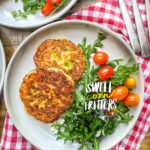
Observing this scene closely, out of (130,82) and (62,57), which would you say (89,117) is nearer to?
(130,82)

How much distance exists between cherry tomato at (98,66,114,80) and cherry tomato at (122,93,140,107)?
0.96 feet

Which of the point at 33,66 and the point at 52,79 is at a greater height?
the point at 33,66

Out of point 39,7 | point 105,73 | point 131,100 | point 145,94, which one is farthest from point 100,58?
point 39,7

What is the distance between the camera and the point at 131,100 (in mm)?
2260

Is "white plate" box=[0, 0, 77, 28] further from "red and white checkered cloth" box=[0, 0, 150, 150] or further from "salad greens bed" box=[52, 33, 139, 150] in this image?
"salad greens bed" box=[52, 33, 139, 150]

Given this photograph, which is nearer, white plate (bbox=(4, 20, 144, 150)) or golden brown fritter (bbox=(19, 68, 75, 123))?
golden brown fritter (bbox=(19, 68, 75, 123))

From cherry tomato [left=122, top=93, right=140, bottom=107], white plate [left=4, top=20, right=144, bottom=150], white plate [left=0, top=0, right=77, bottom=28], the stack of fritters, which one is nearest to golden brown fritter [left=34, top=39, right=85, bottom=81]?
the stack of fritters

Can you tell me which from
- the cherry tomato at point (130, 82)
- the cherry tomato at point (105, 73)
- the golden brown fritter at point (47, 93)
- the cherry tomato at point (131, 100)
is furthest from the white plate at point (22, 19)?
the cherry tomato at point (131, 100)

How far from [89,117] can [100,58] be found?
0.61 m

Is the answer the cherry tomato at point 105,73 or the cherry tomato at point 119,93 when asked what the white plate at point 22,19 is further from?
the cherry tomato at point 119,93

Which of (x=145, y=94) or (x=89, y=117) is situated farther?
(x=145, y=94)

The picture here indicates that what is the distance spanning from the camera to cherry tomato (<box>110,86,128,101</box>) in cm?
225

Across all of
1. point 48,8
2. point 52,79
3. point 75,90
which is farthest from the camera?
point 48,8

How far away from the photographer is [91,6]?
2.47 m
